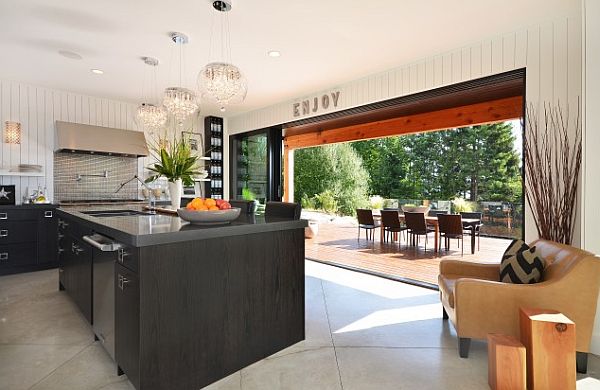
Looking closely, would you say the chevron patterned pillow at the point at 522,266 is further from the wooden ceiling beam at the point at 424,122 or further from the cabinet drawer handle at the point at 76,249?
the cabinet drawer handle at the point at 76,249

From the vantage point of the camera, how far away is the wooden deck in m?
4.78

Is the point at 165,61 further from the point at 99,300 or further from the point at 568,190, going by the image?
the point at 568,190

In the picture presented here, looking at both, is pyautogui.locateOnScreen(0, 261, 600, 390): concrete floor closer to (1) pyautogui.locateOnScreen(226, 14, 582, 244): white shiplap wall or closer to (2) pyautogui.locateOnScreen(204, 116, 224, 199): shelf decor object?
(1) pyautogui.locateOnScreen(226, 14, 582, 244): white shiplap wall

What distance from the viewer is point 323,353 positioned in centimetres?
231

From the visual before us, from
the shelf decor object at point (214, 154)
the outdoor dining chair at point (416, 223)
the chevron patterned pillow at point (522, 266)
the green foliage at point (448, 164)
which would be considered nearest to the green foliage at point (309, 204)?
the green foliage at point (448, 164)

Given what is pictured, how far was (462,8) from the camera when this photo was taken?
282 cm

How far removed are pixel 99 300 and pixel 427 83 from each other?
3802 mm

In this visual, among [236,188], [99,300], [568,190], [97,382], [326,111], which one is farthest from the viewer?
[236,188]

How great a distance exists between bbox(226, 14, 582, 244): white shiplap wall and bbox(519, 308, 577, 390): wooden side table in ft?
4.82

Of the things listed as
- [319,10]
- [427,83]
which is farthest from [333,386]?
[427,83]

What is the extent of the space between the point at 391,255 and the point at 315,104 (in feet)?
9.69

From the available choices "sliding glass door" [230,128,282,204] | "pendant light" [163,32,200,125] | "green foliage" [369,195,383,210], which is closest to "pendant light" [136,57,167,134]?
"pendant light" [163,32,200,125]

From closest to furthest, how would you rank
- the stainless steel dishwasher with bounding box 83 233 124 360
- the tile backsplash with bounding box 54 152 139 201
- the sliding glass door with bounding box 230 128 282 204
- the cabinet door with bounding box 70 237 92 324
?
the stainless steel dishwasher with bounding box 83 233 124 360 → the cabinet door with bounding box 70 237 92 324 → the tile backsplash with bounding box 54 152 139 201 → the sliding glass door with bounding box 230 128 282 204

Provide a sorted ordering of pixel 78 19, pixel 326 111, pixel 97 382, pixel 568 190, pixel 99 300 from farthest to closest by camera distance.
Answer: pixel 326 111
pixel 78 19
pixel 568 190
pixel 99 300
pixel 97 382
